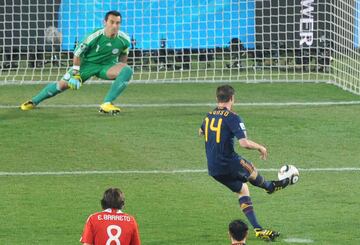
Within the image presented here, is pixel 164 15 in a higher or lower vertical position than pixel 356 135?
A: higher

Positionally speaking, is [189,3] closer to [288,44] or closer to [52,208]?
[288,44]

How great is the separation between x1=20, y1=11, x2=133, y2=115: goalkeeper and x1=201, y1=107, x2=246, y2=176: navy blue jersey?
7.67m

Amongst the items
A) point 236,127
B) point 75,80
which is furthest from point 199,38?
point 236,127

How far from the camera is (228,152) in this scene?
44.6 feet

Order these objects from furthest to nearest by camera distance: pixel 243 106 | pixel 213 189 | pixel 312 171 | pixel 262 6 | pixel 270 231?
pixel 262 6
pixel 243 106
pixel 312 171
pixel 213 189
pixel 270 231

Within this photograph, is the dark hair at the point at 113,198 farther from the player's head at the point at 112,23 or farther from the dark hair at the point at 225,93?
the player's head at the point at 112,23

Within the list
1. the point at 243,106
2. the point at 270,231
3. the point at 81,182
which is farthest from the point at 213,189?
the point at 243,106

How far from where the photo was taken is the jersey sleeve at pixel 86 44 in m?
21.2

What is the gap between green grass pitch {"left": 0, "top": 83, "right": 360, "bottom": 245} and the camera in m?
14.2

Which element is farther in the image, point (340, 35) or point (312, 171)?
point (340, 35)

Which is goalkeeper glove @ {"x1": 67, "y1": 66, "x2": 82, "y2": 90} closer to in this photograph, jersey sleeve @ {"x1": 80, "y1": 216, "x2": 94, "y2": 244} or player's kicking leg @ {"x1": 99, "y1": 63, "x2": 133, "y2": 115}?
player's kicking leg @ {"x1": 99, "y1": 63, "x2": 133, "y2": 115}

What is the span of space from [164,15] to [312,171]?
10.8 meters

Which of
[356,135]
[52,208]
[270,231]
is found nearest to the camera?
[270,231]

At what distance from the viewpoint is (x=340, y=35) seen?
2586cm
